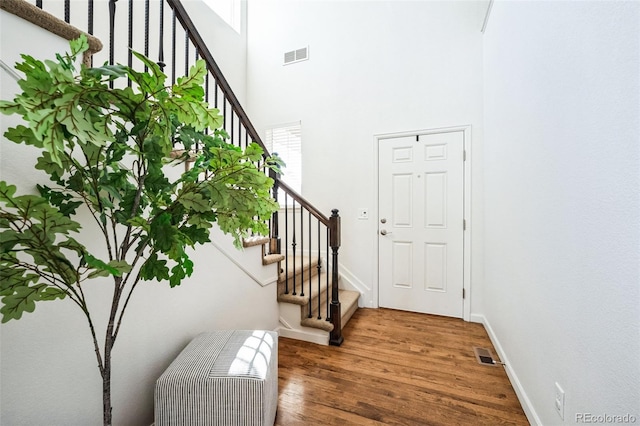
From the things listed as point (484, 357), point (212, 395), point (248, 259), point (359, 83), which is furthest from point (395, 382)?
point (359, 83)

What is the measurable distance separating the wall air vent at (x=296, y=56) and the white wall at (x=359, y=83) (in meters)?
0.07

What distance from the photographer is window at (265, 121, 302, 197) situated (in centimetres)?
366

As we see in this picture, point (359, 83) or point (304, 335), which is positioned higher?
point (359, 83)

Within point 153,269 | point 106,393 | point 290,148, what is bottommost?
point 106,393

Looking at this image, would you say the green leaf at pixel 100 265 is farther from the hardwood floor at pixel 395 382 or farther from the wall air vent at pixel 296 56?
the wall air vent at pixel 296 56

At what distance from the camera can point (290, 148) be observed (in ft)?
12.2

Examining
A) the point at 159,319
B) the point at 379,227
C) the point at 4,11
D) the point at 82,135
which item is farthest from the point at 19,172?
the point at 379,227

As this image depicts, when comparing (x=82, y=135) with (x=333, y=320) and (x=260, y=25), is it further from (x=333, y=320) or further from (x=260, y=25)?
(x=260, y=25)

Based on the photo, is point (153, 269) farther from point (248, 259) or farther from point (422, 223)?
point (422, 223)

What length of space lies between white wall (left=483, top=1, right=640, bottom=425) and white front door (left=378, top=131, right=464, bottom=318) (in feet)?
3.07

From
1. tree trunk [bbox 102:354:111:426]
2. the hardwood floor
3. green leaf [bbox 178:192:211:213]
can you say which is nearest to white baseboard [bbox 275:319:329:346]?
the hardwood floor

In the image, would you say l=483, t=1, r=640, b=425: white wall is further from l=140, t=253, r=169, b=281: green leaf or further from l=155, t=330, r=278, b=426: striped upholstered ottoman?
l=140, t=253, r=169, b=281: green leaf

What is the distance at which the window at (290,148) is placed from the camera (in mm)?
3658

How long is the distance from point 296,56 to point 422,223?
279cm
